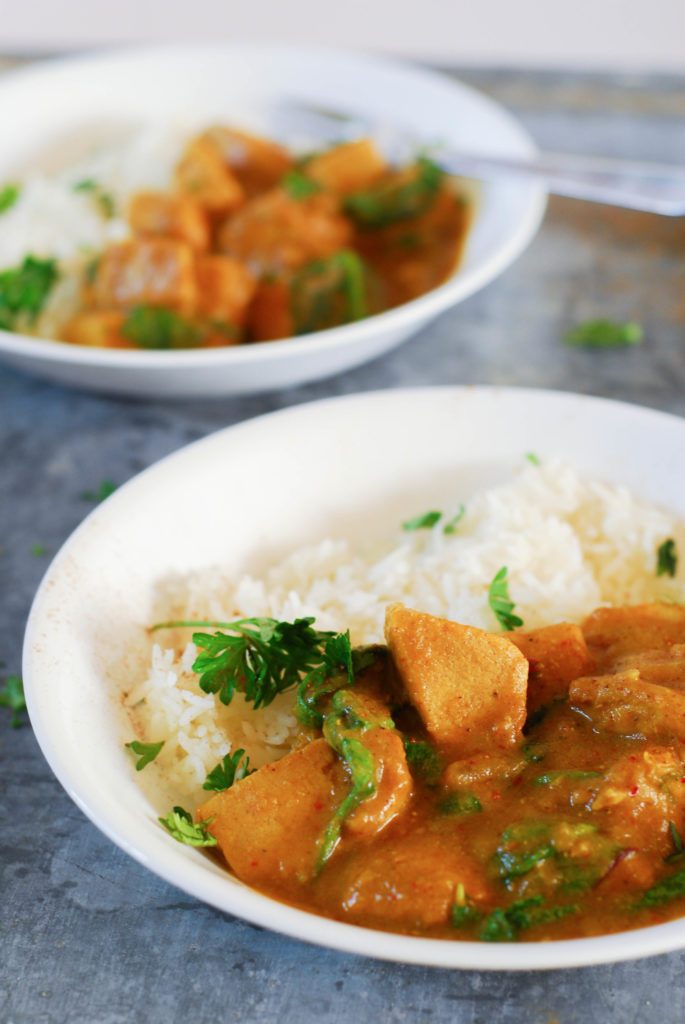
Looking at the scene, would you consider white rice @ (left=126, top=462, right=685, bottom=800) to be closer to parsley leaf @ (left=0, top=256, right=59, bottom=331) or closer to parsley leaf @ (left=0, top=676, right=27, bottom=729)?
parsley leaf @ (left=0, top=676, right=27, bottom=729)

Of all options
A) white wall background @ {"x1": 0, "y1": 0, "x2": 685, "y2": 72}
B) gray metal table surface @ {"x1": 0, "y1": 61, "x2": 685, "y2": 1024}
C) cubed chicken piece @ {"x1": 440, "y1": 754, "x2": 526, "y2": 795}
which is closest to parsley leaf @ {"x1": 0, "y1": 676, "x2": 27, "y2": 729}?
gray metal table surface @ {"x1": 0, "y1": 61, "x2": 685, "y2": 1024}

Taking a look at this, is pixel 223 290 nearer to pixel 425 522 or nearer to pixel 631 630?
pixel 425 522

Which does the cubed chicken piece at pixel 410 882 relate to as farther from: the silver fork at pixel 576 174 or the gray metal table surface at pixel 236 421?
the silver fork at pixel 576 174

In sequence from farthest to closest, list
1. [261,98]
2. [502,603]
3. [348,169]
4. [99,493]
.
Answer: [261,98], [348,169], [99,493], [502,603]

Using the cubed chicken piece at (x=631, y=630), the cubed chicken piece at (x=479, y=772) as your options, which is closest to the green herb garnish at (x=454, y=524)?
the cubed chicken piece at (x=631, y=630)

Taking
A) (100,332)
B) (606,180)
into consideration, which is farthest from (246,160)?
(606,180)

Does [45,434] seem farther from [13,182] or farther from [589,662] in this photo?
[589,662]

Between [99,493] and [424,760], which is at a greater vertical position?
[424,760]

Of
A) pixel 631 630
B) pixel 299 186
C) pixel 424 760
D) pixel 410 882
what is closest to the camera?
pixel 410 882
